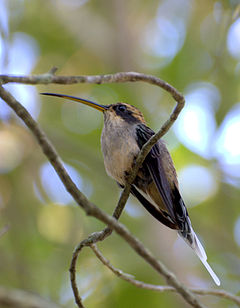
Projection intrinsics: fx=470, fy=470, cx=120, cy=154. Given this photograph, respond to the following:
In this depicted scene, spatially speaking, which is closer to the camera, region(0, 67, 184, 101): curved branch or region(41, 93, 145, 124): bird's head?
region(0, 67, 184, 101): curved branch

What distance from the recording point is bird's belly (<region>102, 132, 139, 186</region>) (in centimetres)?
424

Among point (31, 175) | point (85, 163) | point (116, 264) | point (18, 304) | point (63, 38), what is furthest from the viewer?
point (63, 38)

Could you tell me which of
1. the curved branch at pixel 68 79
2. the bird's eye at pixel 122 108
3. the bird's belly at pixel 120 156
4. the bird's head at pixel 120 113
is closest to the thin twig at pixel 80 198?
the curved branch at pixel 68 79

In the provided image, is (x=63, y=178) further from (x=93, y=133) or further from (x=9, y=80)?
(x=93, y=133)

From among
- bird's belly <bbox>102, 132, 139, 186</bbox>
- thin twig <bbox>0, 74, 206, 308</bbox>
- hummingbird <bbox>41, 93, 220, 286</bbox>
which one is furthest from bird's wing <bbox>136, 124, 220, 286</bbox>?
thin twig <bbox>0, 74, 206, 308</bbox>

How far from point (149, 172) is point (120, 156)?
0.98 feet

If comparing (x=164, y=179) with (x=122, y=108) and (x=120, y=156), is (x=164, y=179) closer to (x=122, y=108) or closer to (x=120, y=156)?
(x=120, y=156)

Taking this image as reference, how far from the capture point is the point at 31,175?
860 centimetres

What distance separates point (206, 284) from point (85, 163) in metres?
2.78

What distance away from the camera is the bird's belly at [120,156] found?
13.9 ft

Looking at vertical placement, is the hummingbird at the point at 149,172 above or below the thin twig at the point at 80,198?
below

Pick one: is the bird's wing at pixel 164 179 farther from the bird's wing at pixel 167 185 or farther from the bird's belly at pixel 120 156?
the bird's belly at pixel 120 156

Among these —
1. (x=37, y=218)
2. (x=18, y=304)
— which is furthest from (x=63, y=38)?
(x=18, y=304)

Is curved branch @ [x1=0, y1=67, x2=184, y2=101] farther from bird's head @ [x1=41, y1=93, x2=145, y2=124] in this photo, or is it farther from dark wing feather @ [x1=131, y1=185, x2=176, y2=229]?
bird's head @ [x1=41, y1=93, x2=145, y2=124]
